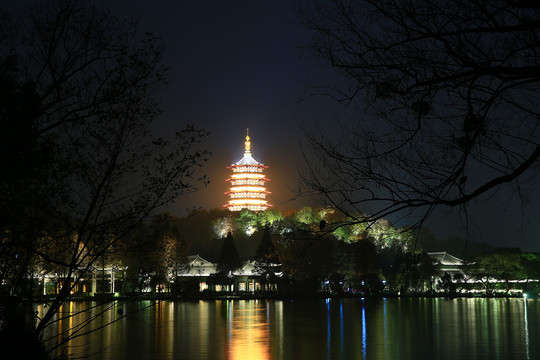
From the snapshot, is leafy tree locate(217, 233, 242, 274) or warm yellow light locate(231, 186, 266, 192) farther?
warm yellow light locate(231, 186, 266, 192)

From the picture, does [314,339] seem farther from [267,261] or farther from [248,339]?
[267,261]

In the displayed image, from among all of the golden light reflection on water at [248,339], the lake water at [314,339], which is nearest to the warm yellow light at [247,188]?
the lake water at [314,339]

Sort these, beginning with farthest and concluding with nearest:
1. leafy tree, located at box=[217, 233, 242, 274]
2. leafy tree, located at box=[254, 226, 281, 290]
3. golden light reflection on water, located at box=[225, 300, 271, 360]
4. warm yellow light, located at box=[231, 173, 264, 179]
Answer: warm yellow light, located at box=[231, 173, 264, 179], leafy tree, located at box=[217, 233, 242, 274], leafy tree, located at box=[254, 226, 281, 290], golden light reflection on water, located at box=[225, 300, 271, 360]

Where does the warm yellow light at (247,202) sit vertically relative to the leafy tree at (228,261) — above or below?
above

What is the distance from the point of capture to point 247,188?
108375 mm

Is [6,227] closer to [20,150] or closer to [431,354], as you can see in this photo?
[20,150]

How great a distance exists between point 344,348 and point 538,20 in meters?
14.3

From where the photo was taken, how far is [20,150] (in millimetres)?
7086

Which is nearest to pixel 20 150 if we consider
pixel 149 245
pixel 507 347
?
pixel 149 245

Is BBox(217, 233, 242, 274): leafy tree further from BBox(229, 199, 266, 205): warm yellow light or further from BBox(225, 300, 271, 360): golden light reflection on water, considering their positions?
BBox(229, 199, 266, 205): warm yellow light

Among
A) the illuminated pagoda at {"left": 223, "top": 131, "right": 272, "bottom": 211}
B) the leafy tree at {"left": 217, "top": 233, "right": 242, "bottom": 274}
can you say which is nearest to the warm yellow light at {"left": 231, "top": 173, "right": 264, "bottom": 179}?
the illuminated pagoda at {"left": 223, "top": 131, "right": 272, "bottom": 211}

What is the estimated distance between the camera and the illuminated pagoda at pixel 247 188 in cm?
10706

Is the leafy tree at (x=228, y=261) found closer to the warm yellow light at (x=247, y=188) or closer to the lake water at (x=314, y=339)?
the lake water at (x=314, y=339)

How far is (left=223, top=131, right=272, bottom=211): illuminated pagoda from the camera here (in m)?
107
